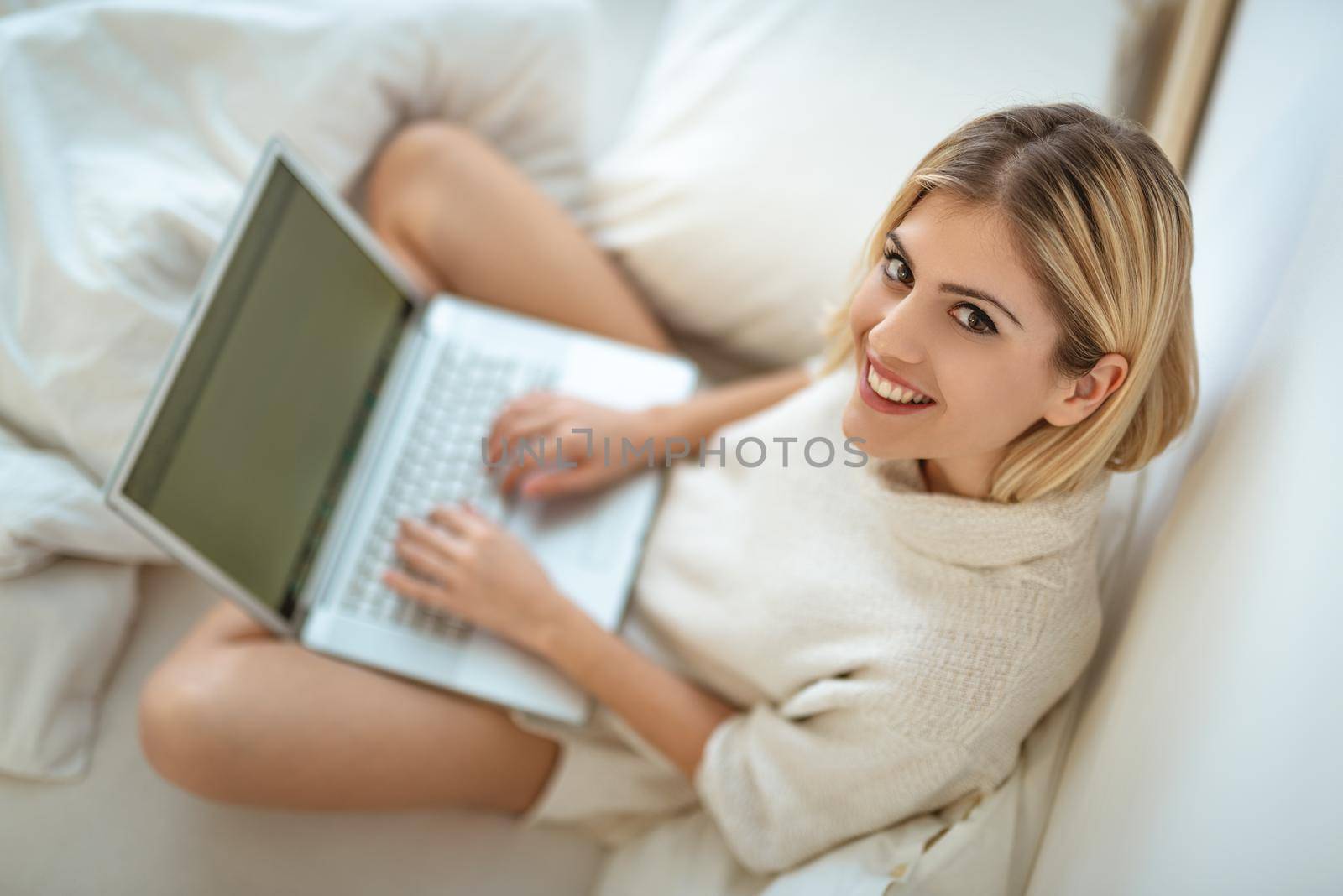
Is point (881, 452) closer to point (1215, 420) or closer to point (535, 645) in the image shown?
point (1215, 420)

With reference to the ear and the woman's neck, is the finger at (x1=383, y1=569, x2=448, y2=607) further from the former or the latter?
the ear

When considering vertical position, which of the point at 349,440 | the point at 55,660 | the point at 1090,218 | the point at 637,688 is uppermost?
the point at 1090,218

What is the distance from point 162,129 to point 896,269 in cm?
96

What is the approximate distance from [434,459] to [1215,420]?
0.80 m

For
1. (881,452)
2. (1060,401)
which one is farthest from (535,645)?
(1060,401)

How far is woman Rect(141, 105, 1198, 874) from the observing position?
68 cm

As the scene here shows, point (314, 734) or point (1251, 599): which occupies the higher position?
point (1251, 599)

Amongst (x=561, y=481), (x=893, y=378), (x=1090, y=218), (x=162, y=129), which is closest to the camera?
(x=1090, y=218)

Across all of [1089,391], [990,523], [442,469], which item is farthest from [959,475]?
[442,469]

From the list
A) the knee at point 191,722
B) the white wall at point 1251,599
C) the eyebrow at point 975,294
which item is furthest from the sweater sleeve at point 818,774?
the knee at point 191,722

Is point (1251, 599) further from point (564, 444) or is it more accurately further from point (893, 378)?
point (564, 444)

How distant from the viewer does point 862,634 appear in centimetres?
88

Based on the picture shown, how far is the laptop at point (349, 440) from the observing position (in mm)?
913

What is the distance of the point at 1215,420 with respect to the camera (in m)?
0.83
